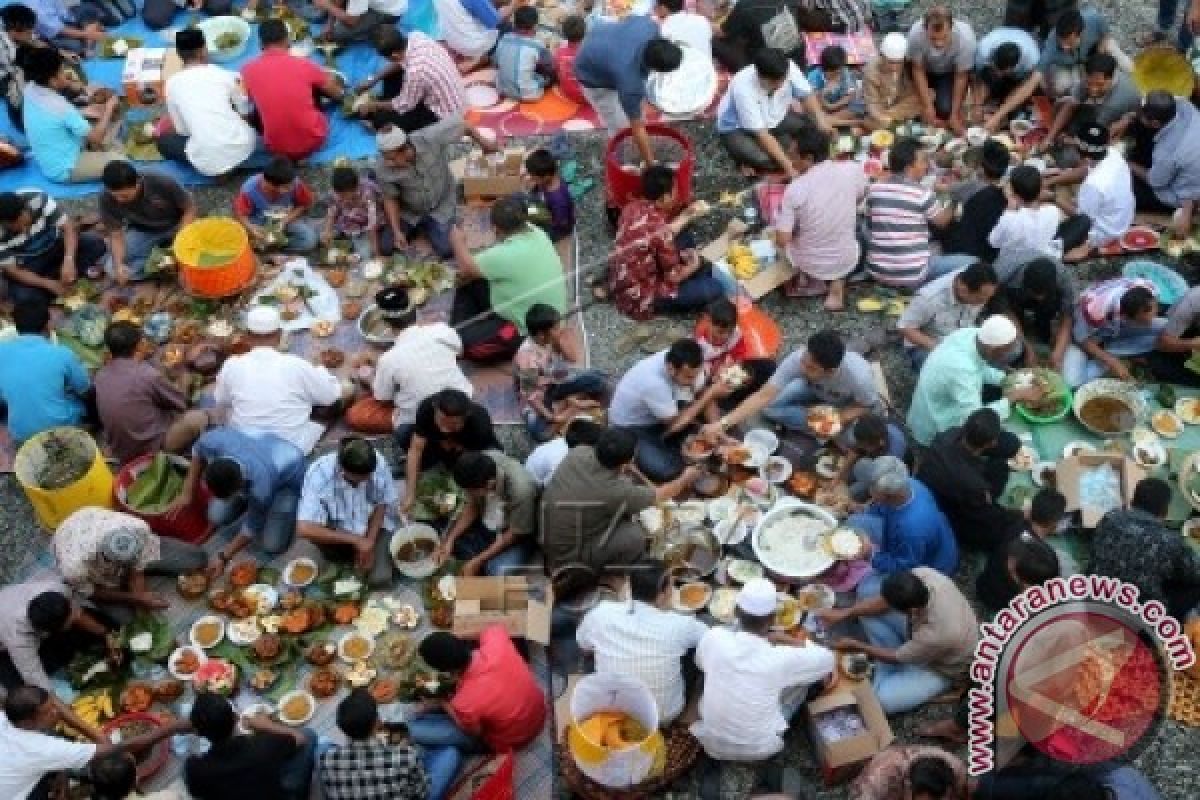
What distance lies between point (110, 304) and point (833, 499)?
18.1 ft

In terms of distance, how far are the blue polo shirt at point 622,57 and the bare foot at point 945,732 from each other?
527cm

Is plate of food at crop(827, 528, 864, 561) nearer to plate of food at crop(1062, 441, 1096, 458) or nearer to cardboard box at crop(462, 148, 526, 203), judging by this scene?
plate of food at crop(1062, 441, 1096, 458)

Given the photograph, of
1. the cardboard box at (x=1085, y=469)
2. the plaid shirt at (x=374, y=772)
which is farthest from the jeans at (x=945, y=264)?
the plaid shirt at (x=374, y=772)

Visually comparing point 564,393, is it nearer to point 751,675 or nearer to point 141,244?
point 751,675

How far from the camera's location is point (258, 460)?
7.94 m

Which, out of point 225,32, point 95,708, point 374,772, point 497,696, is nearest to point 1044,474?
point 497,696

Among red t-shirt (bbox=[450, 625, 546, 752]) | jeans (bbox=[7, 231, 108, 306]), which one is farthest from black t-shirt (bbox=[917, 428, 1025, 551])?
jeans (bbox=[7, 231, 108, 306])

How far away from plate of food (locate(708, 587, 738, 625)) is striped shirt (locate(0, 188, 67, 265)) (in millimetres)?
5677

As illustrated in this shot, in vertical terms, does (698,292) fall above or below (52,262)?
below

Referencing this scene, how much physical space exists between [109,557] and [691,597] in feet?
11.2

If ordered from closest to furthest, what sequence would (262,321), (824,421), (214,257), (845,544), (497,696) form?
(497,696) < (845,544) < (824,421) < (262,321) < (214,257)

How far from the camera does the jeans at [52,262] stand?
9523 millimetres

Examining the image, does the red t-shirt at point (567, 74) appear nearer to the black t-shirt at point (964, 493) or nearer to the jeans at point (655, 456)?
the jeans at point (655, 456)

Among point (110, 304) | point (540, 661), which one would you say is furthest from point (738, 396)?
point (110, 304)
